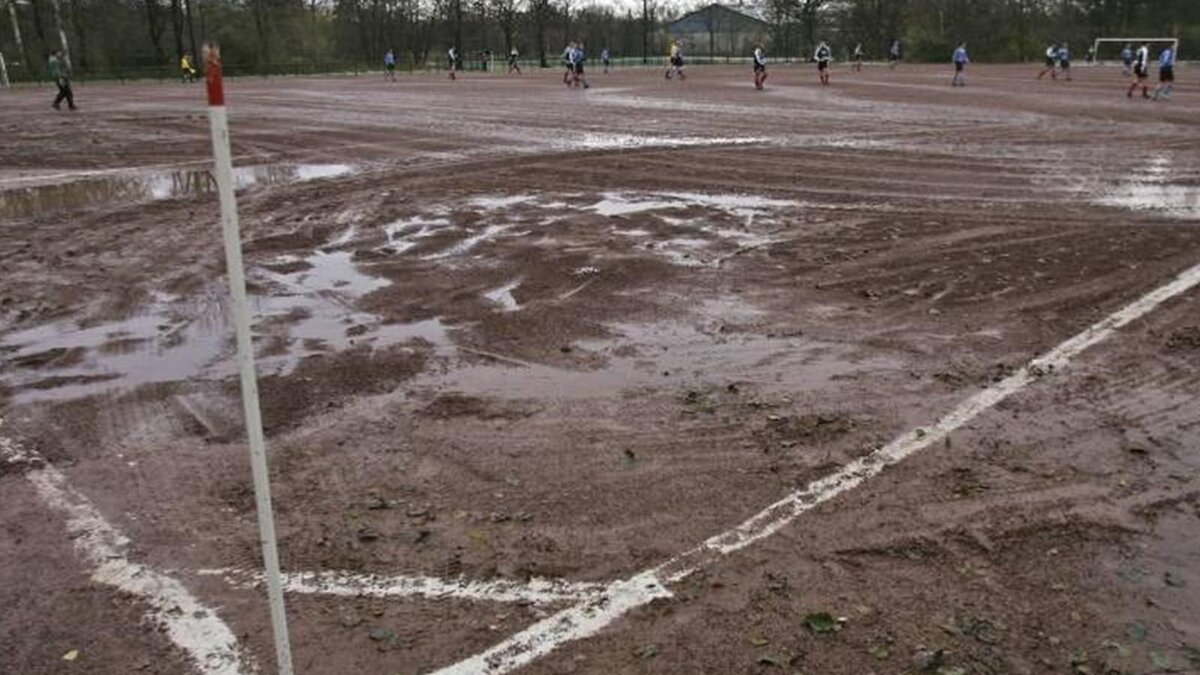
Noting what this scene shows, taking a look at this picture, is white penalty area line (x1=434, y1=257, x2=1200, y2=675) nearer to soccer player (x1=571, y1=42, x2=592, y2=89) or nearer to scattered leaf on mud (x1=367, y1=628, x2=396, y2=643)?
scattered leaf on mud (x1=367, y1=628, x2=396, y2=643)

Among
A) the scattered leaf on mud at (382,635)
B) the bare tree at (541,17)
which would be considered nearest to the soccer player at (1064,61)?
the bare tree at (541,17)

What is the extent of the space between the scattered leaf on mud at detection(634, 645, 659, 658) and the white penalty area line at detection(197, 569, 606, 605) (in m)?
0.46

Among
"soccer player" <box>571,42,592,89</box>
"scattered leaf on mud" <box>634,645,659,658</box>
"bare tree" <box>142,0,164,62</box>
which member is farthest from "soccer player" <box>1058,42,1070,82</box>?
"bare tree" <box>142,0,164,62</box>

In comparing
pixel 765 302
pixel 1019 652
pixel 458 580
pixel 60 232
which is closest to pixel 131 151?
pixel 60 232

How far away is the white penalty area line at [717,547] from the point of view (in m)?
4.17

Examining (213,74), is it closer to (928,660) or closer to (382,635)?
(382,635)

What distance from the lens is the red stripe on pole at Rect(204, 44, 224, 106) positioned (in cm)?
304

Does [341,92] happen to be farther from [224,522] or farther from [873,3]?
[873,3]

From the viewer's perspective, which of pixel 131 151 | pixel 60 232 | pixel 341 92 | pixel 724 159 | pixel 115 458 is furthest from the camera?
pixel 341 92

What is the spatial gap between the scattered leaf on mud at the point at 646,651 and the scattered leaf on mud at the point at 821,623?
0.65 meters

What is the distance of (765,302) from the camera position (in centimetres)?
937

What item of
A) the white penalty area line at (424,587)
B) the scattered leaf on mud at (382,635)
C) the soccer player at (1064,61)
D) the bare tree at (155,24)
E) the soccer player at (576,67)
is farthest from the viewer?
the bare tree at (155,24)

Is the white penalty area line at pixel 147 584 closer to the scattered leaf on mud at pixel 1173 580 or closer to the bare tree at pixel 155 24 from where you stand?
the scattered leaf on mud at pixel 1173 580

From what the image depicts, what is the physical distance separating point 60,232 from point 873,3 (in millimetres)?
89264
